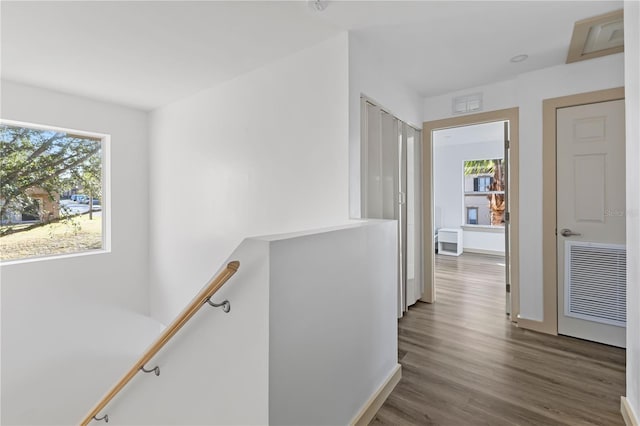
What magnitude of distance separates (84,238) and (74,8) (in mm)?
3093

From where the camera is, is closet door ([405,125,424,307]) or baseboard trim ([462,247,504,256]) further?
baseboard trim ([462,247,504,256])

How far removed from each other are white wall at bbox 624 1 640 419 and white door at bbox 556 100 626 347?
116 centimetres

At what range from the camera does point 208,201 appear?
11.8 ft

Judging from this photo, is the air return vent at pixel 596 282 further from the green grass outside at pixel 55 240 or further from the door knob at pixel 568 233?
the green grass outside at pixel 55 240

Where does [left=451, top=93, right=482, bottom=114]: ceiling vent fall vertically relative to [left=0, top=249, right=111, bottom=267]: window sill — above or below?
above

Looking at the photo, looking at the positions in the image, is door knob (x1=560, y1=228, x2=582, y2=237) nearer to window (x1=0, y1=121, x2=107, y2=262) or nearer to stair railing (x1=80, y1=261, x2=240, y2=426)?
stair railing (x1=80, y1=261, x2=240, y2=426)

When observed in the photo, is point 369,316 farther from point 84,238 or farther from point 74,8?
point 84,238

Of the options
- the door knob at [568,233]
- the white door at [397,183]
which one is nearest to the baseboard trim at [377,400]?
the white door at [397,183]

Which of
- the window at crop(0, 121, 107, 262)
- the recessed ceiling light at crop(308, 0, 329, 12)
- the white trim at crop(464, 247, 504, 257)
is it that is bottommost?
the white trim at crop(464, 247, 504, 257)

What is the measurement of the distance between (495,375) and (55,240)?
16.9ft

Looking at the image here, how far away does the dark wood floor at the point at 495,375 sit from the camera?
72.5 inches

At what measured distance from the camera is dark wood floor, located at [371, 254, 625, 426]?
1.84 meters

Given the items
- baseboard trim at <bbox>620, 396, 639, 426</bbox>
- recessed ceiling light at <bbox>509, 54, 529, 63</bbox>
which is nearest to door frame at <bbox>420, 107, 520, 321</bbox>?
recessed ceiling light at <bbox>509, 54, 529, 63</bbox>

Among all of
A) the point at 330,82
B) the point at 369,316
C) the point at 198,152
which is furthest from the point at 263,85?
the point at 369,316
